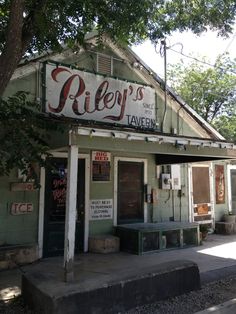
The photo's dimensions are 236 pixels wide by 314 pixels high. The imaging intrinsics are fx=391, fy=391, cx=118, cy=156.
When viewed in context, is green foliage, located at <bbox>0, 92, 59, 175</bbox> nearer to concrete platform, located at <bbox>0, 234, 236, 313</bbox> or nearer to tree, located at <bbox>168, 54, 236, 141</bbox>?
concrete platform, located at <bbox>0, 234, 236, 313</bbox>

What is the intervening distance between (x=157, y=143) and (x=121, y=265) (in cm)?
258

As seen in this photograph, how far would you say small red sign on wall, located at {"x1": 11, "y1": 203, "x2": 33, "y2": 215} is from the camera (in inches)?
313

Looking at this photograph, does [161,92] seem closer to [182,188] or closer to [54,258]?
[182,188]

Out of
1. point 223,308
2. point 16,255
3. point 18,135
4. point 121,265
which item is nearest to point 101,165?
point 121,265

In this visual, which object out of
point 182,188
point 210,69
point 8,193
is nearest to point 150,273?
point 8,193

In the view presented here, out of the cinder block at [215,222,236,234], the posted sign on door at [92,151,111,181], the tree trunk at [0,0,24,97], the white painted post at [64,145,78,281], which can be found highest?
the tree trunk at [0,0,24,97]

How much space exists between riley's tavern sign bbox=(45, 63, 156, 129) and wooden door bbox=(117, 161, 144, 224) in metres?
1.12

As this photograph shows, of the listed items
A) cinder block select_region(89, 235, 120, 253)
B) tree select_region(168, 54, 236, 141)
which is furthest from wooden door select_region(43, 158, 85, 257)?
tree select_region(168, 54, 236, 141)

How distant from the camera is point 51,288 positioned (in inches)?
200

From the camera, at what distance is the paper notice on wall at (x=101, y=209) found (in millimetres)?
9273

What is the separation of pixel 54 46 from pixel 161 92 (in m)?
4.72

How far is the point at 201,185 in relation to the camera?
1240cm

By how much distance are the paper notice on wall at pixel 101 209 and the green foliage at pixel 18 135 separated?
330 cm

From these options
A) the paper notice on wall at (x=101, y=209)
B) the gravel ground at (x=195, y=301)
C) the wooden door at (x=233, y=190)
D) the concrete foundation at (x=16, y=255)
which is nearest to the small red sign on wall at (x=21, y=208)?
the concrete foundation at (x=16, y=255)
